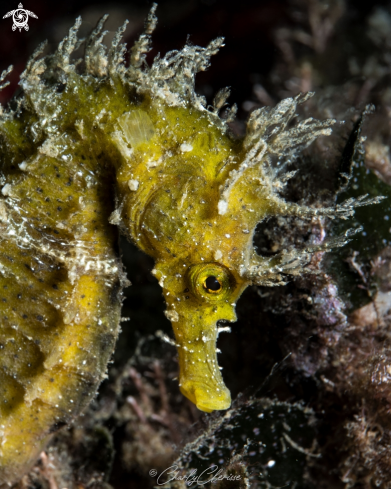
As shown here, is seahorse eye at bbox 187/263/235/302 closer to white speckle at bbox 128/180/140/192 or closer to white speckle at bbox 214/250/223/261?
white speckle at bbox 214/250/223/261

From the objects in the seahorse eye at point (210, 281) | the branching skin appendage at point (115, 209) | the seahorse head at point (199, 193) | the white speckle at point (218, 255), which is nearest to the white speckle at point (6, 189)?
the branching skin appendage at point (115, 209)

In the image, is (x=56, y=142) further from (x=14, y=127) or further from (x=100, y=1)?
(x=100, y=1)

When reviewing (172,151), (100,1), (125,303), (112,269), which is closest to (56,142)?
(172,151)

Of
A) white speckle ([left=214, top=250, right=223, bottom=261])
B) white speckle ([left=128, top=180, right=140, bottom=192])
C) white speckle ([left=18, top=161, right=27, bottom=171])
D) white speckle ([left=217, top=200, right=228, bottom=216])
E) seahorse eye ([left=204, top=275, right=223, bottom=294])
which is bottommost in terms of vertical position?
seahorse eye ([left=204, top=275, right=223, bottom=294])

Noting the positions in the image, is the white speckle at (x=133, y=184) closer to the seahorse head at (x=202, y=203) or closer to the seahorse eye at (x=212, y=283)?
the seahorse head at (x=202, y=203)

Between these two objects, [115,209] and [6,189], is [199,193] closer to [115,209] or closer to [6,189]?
[115,209]

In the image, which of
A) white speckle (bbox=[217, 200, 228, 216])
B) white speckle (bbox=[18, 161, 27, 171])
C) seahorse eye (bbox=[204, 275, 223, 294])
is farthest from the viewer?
white speckle (bbox=[18, 161, 27, 171])

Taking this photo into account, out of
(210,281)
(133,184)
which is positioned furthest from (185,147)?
(210,281)

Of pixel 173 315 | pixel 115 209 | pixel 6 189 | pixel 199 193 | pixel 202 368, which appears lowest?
pixel 202 368

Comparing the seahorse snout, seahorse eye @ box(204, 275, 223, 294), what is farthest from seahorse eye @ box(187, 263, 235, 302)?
the seahorse snout
